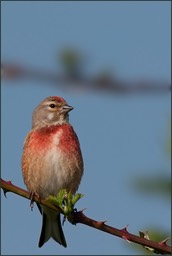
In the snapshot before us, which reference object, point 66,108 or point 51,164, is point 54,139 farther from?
point 66,108

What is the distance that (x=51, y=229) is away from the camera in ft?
14.0

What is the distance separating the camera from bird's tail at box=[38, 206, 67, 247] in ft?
12.7

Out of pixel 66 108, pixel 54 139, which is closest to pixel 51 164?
pixel 54 139

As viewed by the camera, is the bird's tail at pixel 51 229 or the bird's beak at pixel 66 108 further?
the bird's beak at pixel 66 108

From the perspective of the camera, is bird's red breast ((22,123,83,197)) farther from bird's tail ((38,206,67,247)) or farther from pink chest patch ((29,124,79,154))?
bird's tail ((38,206,67,247))

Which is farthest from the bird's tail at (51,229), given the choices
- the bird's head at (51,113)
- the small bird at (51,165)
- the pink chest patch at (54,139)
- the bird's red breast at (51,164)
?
the bird's head at (51,113)

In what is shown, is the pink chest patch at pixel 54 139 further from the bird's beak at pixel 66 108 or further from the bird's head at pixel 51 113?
the bird's beak at pixel 66 108

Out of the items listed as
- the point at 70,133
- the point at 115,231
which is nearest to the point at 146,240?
the point at 115,231

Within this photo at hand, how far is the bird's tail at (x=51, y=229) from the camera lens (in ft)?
12.7

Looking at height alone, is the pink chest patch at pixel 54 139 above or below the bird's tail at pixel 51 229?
above

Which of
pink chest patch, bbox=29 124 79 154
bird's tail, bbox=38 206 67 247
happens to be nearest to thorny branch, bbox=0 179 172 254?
bird's tail, bbox=38 206 67 247

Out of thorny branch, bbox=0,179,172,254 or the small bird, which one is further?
the small bird

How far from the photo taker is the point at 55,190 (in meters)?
4.34

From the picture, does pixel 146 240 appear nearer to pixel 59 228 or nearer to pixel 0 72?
pixel 0 72
